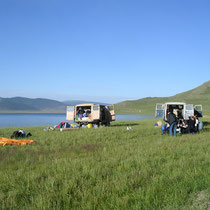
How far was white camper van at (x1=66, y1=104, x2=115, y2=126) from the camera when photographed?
21805mm

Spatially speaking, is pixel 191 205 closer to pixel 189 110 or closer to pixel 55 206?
pixel 55 206

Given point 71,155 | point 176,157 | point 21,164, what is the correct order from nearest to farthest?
point 21,164 → point 176,157 → point 71,155

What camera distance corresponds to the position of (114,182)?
14.5ft

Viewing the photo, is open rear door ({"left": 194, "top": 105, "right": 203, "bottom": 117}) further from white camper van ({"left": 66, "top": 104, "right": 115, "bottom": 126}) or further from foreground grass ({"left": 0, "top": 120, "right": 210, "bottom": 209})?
foreground grass ({"left": 0, "top": 120, "right": 210, "bottom": 209})

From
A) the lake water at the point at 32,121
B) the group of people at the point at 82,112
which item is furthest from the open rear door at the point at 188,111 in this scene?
the lake water at the point at 32,121

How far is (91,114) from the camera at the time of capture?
72.0 feet

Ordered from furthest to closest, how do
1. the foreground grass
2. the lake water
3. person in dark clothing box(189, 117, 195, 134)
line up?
1. the lake water
2. person in dark clothing box(189, 117, 195, 134)
3. the foreground grass

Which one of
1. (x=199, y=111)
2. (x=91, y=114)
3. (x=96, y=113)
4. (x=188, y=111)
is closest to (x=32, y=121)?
(x=91, y=114)

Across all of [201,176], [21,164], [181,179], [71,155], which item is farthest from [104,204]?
[71,155]

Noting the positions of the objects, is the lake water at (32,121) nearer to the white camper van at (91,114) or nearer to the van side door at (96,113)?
the white camper van at (91,114)

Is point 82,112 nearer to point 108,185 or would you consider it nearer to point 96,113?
point 96,113

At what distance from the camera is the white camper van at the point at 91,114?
21.8 meters

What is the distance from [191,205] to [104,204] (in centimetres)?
129

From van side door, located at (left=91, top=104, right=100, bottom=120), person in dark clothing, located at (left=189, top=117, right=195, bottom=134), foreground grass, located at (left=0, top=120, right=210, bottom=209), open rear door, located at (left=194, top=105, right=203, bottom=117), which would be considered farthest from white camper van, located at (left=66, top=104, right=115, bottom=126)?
foreground grass, located at (left=0, top=120, right=210, bottom=209)
